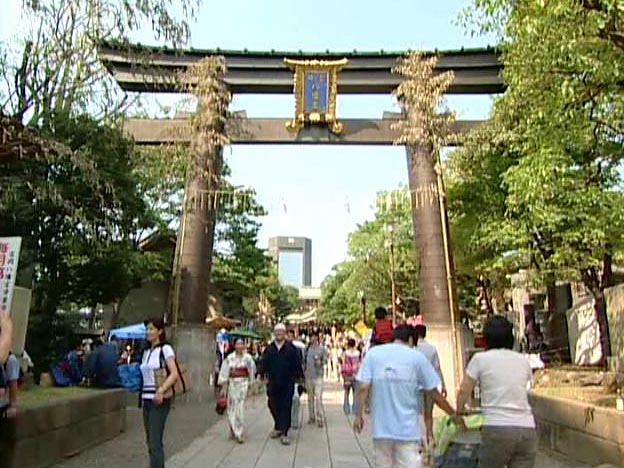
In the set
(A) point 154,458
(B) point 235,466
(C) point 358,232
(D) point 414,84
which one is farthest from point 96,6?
(C) point 358,232

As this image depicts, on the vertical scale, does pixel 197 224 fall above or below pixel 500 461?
above

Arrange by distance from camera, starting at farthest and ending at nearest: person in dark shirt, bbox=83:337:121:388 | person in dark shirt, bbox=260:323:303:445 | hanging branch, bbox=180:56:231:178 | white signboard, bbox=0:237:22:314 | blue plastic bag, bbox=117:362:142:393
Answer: hanging branch, bbox=180:56:231:178, blue plastic bag, bbox=117:362:142:393, person in dark shirt, bbox=83:337:121:388, person in dark shirt, bbox=260:323:303:445, white signboard, bbox=0:237:22:314

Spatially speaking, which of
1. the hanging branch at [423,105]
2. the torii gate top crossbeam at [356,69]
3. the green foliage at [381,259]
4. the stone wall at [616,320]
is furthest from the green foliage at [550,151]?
the green foliage at [381,259]

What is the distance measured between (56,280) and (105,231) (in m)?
2.14

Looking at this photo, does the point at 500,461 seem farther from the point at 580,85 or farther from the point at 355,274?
the point at 355,274

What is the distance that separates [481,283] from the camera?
29.9 metres

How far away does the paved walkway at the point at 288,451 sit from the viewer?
801cm

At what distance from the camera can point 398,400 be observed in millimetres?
4625

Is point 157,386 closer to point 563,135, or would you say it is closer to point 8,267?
point 8,267

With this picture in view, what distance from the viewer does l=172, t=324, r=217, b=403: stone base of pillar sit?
16.4m

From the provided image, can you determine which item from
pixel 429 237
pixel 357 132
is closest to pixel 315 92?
pixel 357 132

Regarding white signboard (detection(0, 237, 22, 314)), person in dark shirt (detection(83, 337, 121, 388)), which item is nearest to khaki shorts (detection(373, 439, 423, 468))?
white signboard (detection(0, 237, 22, 314))

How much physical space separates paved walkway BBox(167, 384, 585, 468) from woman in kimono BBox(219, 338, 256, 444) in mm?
280

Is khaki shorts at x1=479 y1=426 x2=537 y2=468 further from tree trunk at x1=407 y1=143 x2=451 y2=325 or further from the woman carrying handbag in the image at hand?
tree trunk at x1=407 y1=143 x2=451 y2=325
